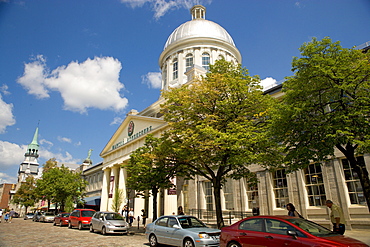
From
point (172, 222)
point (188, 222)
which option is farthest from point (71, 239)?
point (188, 222)

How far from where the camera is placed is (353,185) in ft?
53.7

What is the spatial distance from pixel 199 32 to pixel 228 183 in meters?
38.0

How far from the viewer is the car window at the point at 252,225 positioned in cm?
855

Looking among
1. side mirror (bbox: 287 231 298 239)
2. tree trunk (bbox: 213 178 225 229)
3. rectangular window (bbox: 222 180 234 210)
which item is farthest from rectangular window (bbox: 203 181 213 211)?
side mirror (bbox: 287 231 298 239)

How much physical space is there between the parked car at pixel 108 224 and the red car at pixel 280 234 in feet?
34.2

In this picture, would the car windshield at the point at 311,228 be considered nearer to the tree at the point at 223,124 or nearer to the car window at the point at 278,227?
the car window at the point at 278,227

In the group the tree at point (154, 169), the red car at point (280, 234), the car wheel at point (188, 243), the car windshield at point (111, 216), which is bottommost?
the car wheel at point (188, 243)

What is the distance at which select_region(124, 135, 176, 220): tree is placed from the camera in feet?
60.1

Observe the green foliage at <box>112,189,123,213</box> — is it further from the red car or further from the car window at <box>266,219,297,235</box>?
the car window at <box>266,219,297,235</box>

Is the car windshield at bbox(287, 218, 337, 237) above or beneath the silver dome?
beneath

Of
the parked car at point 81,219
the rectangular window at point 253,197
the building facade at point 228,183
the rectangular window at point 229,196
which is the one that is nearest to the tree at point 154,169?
the building facade at point 228,183

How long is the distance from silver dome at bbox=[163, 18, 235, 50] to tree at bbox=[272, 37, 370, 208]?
44.1 meters

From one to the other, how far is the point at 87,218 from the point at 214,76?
1585 centimetres

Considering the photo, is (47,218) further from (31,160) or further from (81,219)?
(31,160)
